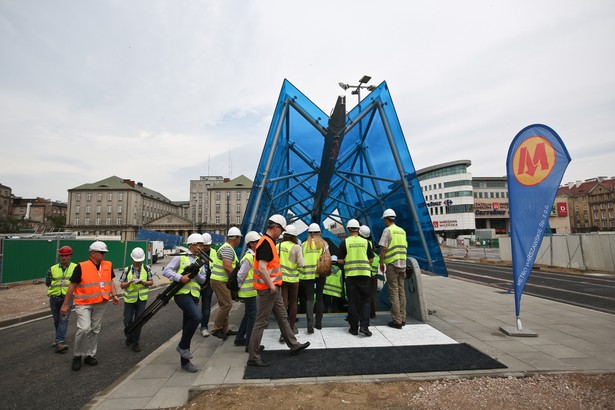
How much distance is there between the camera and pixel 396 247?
A: 18.5 feet

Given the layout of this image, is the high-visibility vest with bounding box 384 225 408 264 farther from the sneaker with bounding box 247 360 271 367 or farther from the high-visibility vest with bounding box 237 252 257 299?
the sneaker with bounding box 247 360 271 367

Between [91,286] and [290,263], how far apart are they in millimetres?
2924

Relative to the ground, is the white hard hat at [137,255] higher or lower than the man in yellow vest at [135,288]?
higher

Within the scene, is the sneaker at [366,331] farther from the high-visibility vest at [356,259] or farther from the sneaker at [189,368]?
the sneaker at [189,368]

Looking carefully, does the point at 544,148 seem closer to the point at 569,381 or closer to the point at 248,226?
the point at 569,381

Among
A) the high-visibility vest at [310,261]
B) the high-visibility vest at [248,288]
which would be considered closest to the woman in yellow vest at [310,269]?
the high-visibility vest at [310,261]

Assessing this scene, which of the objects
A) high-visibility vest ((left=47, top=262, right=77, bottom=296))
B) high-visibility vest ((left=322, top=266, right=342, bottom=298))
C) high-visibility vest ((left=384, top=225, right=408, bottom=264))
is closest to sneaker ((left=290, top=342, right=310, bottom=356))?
high-visibility vest ((left=384, top=225, right=408, bottom=264))

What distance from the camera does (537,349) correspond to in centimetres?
466

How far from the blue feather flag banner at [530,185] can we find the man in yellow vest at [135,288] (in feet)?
21.4

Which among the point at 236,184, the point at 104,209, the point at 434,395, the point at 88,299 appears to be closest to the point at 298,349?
the point at 434,395

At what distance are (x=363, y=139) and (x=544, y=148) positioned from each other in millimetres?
5559

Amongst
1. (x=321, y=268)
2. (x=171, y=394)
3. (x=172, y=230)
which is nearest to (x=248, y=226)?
(x=321, y=268)

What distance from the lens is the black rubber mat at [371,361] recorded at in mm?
3844

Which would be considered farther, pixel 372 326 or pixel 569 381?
pixel 372 326
